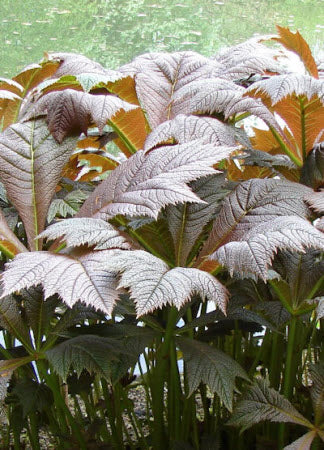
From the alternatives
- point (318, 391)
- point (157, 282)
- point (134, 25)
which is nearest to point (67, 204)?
point (157, 282)

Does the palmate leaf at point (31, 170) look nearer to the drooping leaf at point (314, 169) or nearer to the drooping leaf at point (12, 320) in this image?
the drooping leaf at point (12, 320)

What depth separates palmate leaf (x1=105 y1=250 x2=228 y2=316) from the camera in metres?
0.61

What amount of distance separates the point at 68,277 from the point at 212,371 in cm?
22

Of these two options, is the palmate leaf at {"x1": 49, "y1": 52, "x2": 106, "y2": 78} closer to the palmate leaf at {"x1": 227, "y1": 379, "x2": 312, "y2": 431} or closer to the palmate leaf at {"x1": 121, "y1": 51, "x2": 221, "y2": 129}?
the palmate leaf at {"x1": 121, "y1": 51, "x2": 221, "y2": 129}

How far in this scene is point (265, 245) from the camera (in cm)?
64

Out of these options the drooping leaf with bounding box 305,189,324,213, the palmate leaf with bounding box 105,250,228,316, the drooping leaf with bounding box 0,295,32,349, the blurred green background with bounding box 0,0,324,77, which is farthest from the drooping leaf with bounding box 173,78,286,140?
the blurred green background with bounding box 0,0,324,77

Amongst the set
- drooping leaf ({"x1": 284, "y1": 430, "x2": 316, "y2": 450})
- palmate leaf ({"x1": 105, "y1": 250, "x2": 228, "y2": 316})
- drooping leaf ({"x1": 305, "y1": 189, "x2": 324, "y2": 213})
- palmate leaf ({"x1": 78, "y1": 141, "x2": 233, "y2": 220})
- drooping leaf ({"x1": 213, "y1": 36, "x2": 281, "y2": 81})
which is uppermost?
drooping leaf ({"x1": 213, "y1": 36, "x2": 281, "y2": 81})

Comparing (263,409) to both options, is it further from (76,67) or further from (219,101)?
(76,67)

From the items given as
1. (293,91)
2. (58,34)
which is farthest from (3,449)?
(58,34)

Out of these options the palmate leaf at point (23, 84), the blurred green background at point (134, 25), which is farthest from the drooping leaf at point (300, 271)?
the blurred green background at point (134, 25)

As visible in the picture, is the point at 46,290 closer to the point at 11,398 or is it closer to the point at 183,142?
the point at 183,142

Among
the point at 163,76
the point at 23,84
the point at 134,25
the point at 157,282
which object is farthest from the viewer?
the point at 134,25

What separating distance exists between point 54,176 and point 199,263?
0.77 ft

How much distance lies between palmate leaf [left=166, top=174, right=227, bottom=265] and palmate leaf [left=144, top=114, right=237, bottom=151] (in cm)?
5
